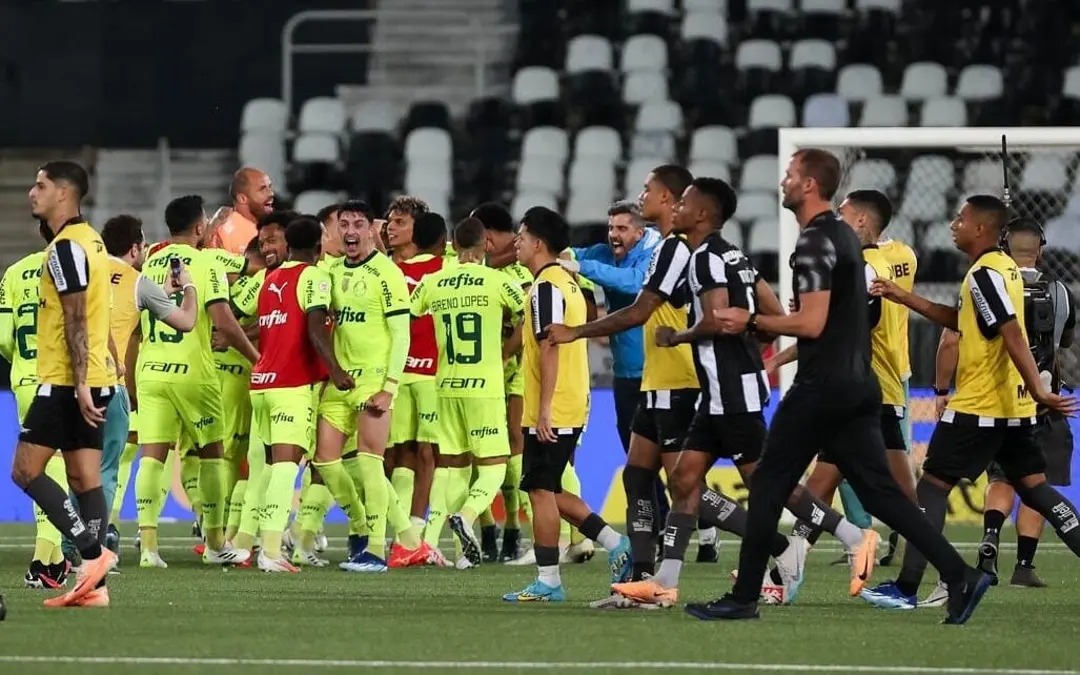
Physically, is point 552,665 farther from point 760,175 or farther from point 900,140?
point 760,175

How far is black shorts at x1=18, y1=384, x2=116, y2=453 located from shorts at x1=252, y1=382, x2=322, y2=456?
8.84ft

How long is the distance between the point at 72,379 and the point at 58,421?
21cm

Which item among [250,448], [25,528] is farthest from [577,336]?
[25,528]

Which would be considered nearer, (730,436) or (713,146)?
(730,436)

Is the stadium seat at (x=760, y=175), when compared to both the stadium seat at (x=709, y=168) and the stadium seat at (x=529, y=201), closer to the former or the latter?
the stadium seat at (x=709, y=168)

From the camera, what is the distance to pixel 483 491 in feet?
44.1

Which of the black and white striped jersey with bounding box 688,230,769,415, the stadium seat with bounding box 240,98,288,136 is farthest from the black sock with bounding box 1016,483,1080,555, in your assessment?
the stadium seat with bounding box 240,98,288,136

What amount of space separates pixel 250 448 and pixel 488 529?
1968mm

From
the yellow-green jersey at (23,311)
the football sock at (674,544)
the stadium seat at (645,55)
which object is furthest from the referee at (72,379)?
the stadium seat at (645,55)

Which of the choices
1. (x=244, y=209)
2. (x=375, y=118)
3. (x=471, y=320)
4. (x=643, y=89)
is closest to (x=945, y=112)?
(x=643, y=89)

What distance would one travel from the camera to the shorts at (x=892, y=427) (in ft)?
41.2

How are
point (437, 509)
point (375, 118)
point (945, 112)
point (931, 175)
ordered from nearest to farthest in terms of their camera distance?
point (437, 509), point (931, 175), point (945, 112), point (375, 118)

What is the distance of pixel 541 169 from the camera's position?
24.1 m

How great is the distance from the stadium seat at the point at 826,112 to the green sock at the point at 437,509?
1134 cm
